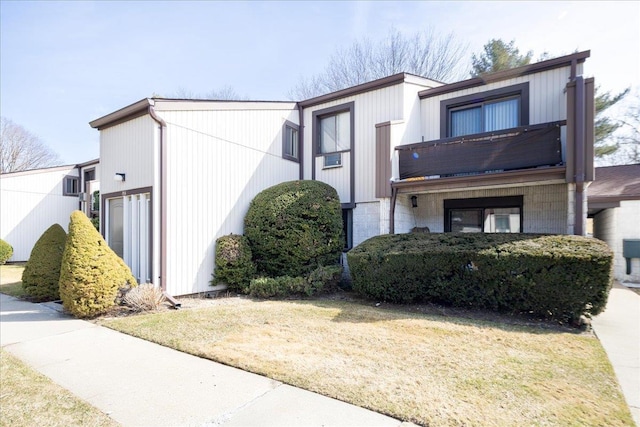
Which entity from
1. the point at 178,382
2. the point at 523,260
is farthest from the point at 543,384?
the point at 178,382

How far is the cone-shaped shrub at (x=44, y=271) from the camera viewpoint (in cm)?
825

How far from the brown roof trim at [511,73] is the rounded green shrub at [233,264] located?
22.6 feet

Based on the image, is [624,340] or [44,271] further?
[44,271]

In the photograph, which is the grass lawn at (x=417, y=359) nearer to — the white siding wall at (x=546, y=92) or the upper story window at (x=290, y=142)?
the white siding wall at (x=546, y=92)

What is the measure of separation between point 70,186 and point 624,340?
23.4 metres

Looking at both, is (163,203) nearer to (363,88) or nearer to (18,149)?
(363,88)

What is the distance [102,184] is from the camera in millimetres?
9766

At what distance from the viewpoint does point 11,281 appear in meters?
11.7

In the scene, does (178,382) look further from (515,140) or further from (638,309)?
(638,309)

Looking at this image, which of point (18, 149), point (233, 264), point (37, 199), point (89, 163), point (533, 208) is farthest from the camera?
point (18, 149)

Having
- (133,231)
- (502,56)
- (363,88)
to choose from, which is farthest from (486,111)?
(502,56)

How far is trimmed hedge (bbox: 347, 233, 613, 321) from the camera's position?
5.82m

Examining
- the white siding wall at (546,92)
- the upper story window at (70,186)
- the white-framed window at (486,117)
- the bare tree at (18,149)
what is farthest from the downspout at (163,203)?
the bare tree at (18,149)

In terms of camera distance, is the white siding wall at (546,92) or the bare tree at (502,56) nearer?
the white siding wall at (546,92)
